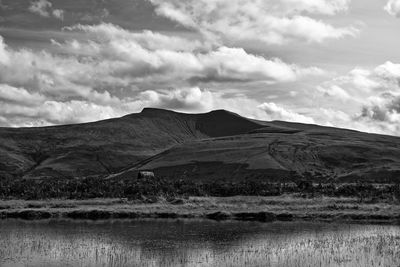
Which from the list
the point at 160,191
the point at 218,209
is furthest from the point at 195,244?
the point at 160,191

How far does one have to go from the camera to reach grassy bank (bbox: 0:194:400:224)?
70.6 m

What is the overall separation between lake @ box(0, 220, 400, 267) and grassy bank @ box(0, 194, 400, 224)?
710cm

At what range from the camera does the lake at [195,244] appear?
37188mm

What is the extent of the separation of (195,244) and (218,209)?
32.1m

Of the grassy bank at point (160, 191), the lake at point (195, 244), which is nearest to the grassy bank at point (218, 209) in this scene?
the grassy bank at point (160, 191)

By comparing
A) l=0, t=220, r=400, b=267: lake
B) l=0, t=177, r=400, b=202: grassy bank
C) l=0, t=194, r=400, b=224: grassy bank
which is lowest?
l=0, t=220, r=400, b=267: lake

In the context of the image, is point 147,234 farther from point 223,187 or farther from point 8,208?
point 223,187

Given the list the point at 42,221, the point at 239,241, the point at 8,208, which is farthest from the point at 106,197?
the point at 239,241

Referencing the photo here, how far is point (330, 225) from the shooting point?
62.0 metres

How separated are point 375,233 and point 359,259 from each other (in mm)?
17425

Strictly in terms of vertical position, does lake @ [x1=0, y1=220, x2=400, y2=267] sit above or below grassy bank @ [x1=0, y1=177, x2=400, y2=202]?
below

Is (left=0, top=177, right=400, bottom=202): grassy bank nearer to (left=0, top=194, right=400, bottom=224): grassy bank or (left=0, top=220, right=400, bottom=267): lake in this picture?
(left=0, top=194, right=400, bottom=224): grassy bank

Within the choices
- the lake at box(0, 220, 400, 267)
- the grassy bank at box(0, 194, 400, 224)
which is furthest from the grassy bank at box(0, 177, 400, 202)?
the lake at box(0, 220, 400, 267)

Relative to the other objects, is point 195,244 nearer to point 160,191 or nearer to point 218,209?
point 218,209
